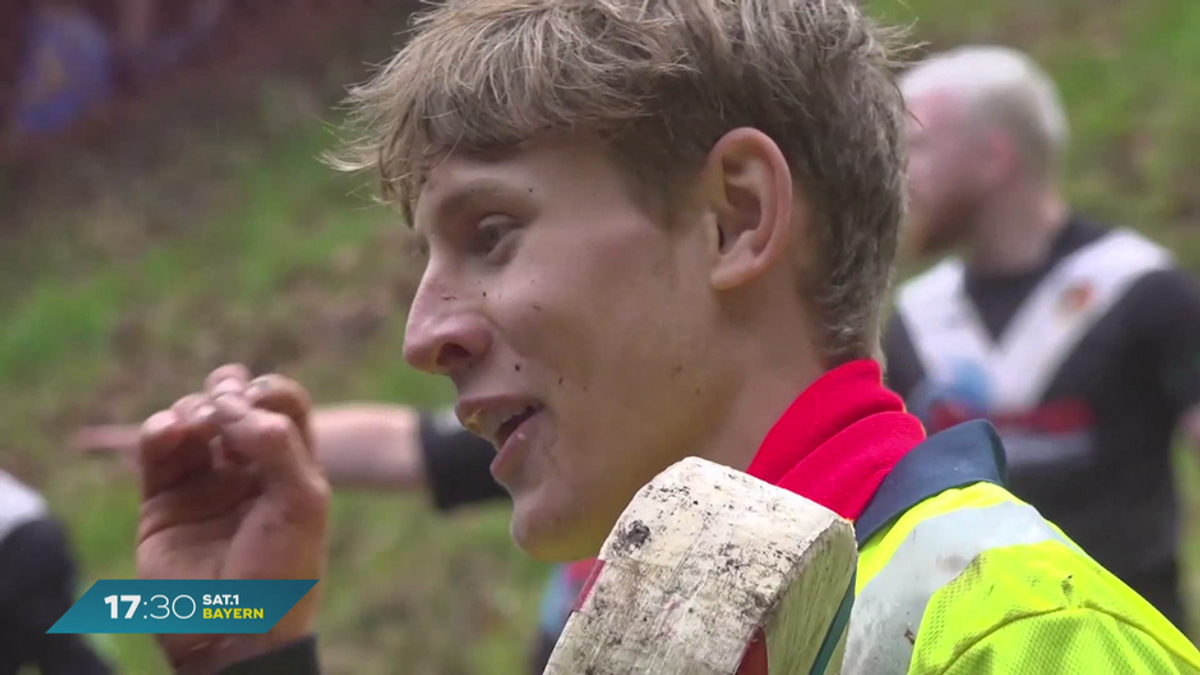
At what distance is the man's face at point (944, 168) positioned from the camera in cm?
358

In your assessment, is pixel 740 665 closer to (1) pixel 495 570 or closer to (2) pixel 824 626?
(2) pixel 824 626

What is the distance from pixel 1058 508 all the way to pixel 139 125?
142 inches

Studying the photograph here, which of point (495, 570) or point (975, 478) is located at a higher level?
point (975, 478)

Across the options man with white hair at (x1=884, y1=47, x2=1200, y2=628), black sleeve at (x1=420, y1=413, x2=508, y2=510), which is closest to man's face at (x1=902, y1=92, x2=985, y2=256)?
man with white hair at (x1=884, y1=47, x2=1200, y2=628)

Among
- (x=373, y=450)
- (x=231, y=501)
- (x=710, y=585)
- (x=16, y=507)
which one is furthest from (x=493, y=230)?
(x=373, y=450)

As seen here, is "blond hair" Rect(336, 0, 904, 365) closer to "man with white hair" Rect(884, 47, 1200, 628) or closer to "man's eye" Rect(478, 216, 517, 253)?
"man's eye" Rect(478, 216, 517, 253)

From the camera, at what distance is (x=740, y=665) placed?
0.84m

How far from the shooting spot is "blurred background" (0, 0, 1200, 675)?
4.70 meters

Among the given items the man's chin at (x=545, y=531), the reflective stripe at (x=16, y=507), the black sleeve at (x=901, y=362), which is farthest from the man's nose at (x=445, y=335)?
the black sleeve at (x=901, y=362)

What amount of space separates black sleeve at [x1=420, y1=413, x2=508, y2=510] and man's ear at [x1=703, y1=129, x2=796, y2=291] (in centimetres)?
169

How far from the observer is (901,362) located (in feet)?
11.5

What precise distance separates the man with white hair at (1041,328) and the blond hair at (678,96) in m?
1.77

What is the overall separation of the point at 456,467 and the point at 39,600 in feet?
3.50

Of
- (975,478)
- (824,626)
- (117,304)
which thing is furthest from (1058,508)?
(117,304)
